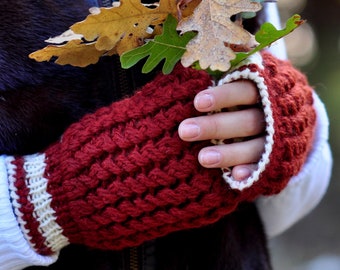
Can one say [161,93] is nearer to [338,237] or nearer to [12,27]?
[12,27]

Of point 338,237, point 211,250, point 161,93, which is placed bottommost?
point 338,237

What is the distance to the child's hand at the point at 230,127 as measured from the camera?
0.77 m

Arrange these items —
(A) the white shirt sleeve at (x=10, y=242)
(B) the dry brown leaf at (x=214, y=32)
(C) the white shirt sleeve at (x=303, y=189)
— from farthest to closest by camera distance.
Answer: (C) the white shirt sleeve at (x=303, y=189), (A) the white shirt sleeve at (x=10, y=242), (B) the dry brown leaf at (x=214, y=32)

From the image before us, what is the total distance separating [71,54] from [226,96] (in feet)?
0.67

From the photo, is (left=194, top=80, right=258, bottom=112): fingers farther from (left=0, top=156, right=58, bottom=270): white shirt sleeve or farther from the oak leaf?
(left=0, top=156, right=58, bottom=270): white shirt sleeve

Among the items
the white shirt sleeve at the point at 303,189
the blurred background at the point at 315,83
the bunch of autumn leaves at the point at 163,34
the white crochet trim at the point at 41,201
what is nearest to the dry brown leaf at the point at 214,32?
the bunch of autumn leaves at the point at 163,34

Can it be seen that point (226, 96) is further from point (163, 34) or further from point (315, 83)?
point (315, 83)

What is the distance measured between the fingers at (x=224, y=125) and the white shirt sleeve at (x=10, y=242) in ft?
0.80

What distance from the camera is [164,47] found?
75 cm

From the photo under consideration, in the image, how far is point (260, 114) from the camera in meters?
0.82

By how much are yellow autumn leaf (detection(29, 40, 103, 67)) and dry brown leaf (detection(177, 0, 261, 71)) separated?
13 cm

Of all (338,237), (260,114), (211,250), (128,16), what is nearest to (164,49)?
(128,16)

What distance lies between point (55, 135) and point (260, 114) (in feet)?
0.96

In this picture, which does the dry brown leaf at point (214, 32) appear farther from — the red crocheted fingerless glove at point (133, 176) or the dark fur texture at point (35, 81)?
the dark fur texture at point (35, 81)
